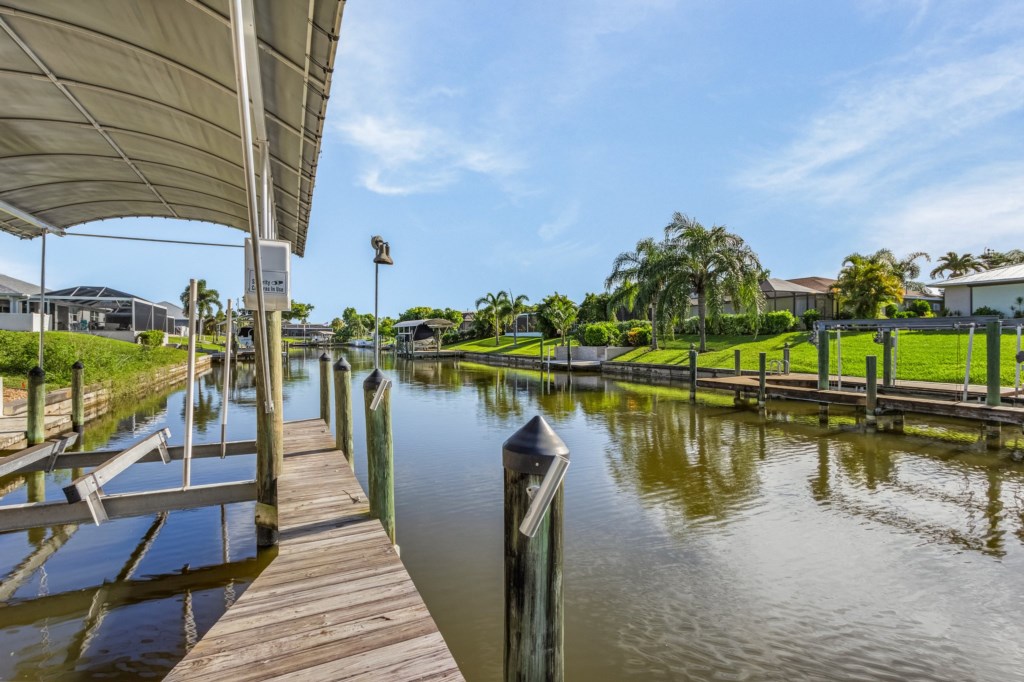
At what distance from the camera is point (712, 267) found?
27844 mm

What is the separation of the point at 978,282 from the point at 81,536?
42.0 m

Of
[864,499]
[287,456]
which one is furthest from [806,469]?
[287,456]

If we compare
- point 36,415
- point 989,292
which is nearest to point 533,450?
point 36,415

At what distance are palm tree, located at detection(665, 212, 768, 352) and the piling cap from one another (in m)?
27.0

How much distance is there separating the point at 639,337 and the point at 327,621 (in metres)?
32.0

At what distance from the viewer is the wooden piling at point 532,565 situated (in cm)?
225

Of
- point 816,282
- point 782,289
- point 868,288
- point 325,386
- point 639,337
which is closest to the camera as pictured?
point 325,386

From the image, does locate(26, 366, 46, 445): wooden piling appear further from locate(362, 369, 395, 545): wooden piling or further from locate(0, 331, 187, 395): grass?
locate(362, 369, 395, 545): wooden piling

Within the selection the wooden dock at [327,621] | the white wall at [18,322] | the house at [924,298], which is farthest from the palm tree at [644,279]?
the white wall at [18,322]

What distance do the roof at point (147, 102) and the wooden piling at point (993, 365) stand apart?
46.2ft

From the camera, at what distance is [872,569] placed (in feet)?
17.7

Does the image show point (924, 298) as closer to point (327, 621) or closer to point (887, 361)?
point (887, 361)

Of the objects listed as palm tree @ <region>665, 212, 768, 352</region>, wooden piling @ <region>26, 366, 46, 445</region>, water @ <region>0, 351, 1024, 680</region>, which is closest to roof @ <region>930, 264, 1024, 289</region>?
palm tree @ <region>665, 212, 768, 352</region>

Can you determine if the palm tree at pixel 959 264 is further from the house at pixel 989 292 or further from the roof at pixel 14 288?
the roof at pixel 14 288
